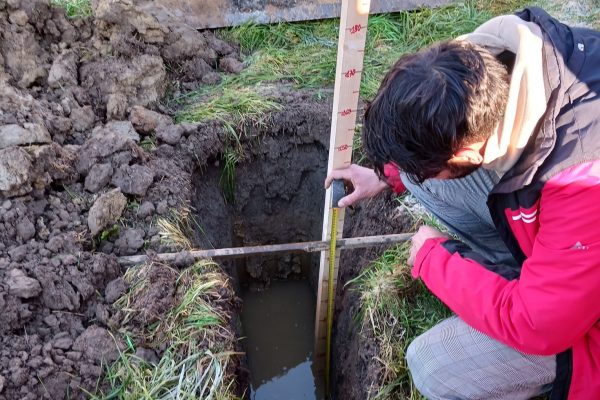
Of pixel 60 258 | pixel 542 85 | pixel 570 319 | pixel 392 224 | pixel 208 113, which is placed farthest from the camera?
pixel 208 113

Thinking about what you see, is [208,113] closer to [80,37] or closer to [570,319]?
[80,37]

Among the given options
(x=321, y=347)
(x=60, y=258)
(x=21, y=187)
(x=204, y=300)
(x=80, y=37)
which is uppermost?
(x=80, y=37)

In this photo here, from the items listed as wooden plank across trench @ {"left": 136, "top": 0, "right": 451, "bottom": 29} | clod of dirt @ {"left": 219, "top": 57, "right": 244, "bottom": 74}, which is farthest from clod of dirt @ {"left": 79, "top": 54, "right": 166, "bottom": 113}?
wooden plank across trench @ {"left": 136, "top": 0, "right": 451, "bottom": 29}

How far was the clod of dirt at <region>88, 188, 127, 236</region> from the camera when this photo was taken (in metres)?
2.63

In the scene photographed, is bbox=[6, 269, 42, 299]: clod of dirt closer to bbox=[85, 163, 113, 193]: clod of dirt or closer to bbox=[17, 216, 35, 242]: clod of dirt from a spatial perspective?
bbox=[17, 216, 35, 242]: clod of dirt

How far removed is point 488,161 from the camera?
60.6 inches

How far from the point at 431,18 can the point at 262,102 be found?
1.79 m

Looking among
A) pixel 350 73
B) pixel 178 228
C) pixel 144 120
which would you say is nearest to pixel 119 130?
pixel 144 120

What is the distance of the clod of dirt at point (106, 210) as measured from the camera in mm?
2629

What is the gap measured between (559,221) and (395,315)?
110cm

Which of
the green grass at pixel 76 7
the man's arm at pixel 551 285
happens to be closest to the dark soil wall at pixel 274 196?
the green grass at pixel 76 7

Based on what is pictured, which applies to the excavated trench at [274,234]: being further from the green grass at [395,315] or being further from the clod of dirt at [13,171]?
the green grass at [395,315]

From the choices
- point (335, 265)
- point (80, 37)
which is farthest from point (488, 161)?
point (80, 37)

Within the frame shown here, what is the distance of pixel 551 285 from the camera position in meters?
1.54
